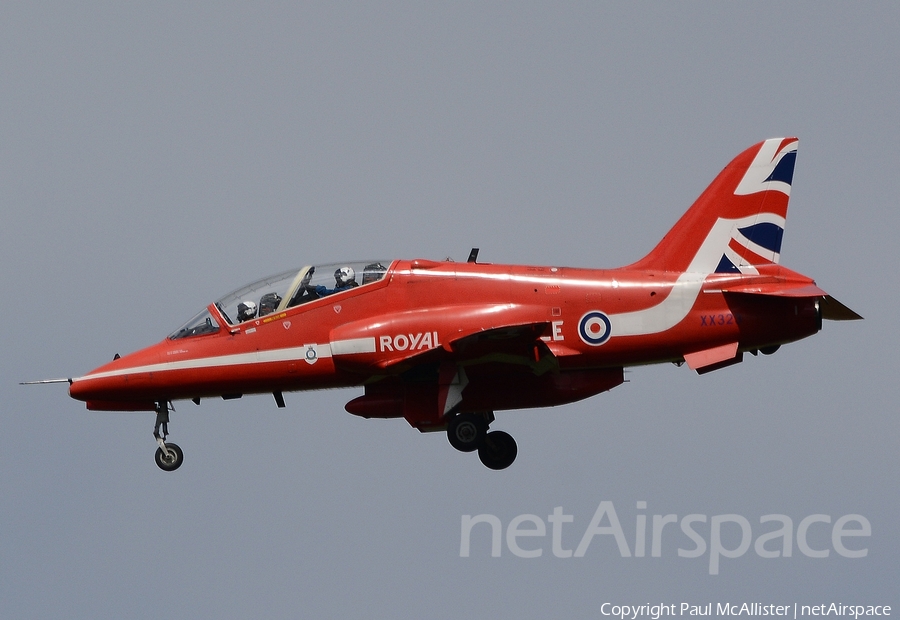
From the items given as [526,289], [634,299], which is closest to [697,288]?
[634,299]

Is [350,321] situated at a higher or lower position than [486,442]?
higher

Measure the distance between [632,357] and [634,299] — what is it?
1220 millimetres

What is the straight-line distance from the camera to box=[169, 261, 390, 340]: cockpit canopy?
32.1m

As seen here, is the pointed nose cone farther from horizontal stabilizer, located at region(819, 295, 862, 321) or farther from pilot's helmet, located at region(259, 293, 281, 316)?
horizontal stabilizer, located at region(819, 295, 862, 321)

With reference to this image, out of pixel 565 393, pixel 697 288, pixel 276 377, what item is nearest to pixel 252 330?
pixel 276 377

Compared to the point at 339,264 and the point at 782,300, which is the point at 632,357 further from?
the point at 339,264

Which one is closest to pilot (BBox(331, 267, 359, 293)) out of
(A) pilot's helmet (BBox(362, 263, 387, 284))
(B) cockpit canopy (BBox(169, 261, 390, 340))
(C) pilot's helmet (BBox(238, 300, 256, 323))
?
(B) cockpit canopy (BBox(169, 261, 390, 340))

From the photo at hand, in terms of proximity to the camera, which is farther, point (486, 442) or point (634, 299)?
point (486, 442)

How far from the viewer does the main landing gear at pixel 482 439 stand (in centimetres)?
3244

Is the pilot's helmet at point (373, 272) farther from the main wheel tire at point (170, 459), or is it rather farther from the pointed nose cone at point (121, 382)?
the main wheel tire at point (170, 459)

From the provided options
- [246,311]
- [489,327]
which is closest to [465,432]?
[489,327]

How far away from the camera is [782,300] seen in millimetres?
31109

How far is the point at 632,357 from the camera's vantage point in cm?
3139

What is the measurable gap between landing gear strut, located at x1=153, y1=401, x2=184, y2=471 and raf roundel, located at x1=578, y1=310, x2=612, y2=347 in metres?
9.45
